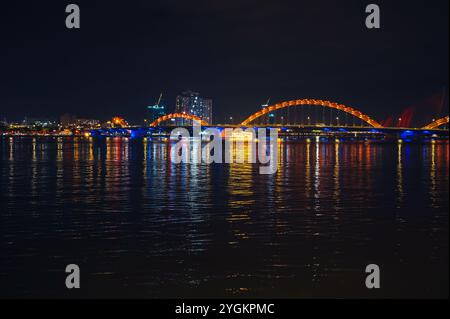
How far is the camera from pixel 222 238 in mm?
14828

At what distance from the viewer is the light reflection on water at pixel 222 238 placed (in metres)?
11.1

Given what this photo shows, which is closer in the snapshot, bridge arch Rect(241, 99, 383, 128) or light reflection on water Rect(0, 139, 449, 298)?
light reflection on water Rect(0, 139, 449, 298)

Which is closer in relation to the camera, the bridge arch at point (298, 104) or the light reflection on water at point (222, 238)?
the light reflection on water at point (222, 238)

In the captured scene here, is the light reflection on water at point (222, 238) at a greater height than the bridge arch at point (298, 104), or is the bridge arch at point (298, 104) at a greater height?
the bridge arch at point (298, 104)

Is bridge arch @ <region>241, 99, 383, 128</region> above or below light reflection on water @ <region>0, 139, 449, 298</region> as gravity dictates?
above

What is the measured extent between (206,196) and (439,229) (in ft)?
30.2

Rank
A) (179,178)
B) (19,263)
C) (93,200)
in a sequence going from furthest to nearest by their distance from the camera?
(179,178) < (93,200) < (19,263)

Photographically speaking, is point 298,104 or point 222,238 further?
point 298,104

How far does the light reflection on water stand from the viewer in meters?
11.1
